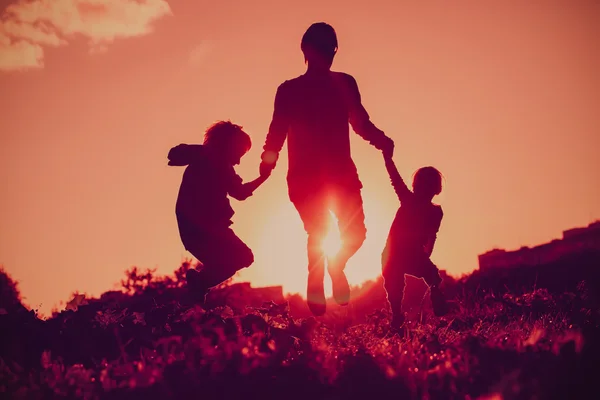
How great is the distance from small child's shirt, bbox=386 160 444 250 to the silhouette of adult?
52.1 inches

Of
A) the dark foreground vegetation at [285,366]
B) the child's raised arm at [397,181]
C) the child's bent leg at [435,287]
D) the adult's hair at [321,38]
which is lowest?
the dark foreground vegetation at [285,366]

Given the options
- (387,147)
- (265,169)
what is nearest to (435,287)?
(387,147)

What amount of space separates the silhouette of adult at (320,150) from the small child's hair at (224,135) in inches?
12.8

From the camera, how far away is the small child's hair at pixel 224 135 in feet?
23.9

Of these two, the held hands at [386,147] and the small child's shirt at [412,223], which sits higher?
the held hands at [386,147]

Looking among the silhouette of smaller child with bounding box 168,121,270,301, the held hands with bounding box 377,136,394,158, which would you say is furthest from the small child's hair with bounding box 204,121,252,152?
the held hands with bounding box 377,136,394,158

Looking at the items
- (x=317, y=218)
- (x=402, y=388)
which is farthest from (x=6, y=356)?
(x=317, y=218)

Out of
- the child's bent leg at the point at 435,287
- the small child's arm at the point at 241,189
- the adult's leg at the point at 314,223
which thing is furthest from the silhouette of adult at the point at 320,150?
the child's bent leg at the point at 435,287

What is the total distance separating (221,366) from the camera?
3508mm

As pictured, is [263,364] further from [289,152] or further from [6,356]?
[289,152]

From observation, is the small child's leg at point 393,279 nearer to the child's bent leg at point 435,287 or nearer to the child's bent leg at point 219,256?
the child's bent leg at point 435,287

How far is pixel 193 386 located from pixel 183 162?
4.28 m

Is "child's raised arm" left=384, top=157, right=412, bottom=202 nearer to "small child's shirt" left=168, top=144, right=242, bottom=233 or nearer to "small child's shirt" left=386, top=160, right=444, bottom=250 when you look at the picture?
"small child's shirt" left=386, top=160, right=444, bottom=250

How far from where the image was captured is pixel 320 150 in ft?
22.7
